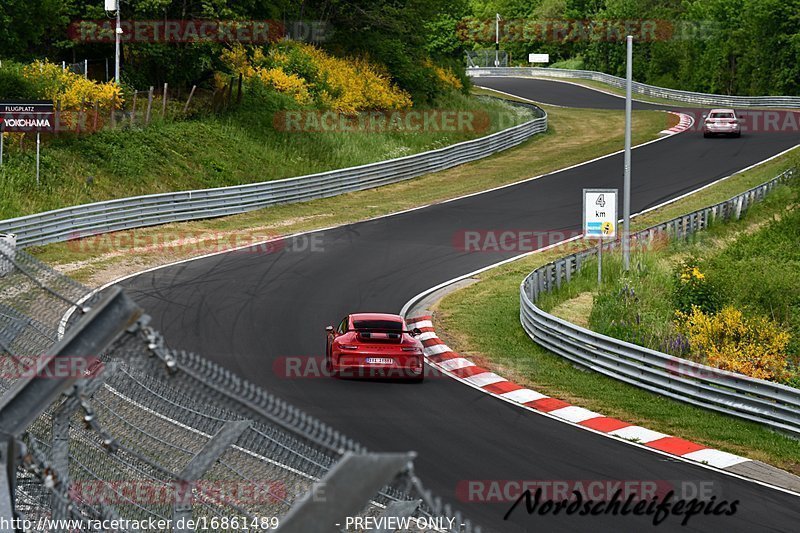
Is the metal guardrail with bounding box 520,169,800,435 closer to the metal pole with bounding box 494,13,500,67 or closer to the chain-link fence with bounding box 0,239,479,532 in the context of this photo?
the chain-link fence with bounding box 0,239,479,532

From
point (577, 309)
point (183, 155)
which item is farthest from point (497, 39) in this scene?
point (577, 309)

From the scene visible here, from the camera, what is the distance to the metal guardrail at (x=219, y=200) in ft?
97.3

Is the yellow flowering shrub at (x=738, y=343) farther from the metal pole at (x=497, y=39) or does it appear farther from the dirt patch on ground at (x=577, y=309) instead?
the metal pole at (x=497, y=39)

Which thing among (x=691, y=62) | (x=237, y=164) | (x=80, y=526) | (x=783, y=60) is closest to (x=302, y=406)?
(x=80, y=526)

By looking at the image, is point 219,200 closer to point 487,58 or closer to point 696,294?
point 696,294

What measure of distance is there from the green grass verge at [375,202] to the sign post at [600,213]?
11450mm

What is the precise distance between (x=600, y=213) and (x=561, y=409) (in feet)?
24.3

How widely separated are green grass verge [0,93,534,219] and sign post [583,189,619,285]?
1587cm

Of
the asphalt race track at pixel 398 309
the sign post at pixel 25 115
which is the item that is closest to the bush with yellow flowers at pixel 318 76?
the asphalt race track at pixel 398 309

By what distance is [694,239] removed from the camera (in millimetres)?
34344

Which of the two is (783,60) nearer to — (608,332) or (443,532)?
(608,332)

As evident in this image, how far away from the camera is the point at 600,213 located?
953 inches

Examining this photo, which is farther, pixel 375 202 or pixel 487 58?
pixel 487 58

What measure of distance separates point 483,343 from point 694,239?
1388cm
